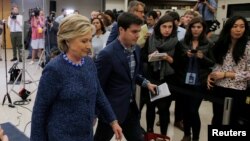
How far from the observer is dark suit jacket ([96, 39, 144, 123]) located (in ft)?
6.57

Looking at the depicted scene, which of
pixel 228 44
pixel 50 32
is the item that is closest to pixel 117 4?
pixel 50 32

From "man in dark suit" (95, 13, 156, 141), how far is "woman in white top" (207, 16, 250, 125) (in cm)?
88

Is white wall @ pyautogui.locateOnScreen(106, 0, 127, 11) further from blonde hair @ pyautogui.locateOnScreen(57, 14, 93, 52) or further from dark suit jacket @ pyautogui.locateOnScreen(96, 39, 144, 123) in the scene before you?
blonde hair @ pyautogui.locateOnScreen(57, 14, 93, 52)

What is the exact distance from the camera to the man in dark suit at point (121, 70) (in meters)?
2.00

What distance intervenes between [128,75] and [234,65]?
1.04 metres

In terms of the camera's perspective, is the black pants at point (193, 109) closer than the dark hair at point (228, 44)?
No

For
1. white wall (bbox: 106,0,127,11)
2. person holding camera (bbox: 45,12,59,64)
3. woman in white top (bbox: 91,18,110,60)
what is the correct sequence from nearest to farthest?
woman in white top (bbox: 91,18,110,60), person holding camera (bbox: 45,12,59,64), white wall (bbox: 106,0,127,11)

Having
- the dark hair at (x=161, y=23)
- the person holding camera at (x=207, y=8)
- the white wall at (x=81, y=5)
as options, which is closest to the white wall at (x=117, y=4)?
the white wall at (x=81, y=5)

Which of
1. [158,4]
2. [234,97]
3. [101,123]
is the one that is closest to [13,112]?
[101,123]

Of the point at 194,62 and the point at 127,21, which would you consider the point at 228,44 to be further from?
the point at 127,21

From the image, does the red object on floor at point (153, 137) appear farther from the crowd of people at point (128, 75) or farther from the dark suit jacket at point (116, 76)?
the dark suit jacket at point (116, 76)

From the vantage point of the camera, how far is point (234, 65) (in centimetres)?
254

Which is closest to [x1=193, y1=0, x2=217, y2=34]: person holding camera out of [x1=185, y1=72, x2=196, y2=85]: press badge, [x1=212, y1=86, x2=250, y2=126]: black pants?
[x1=185, y1=72, x2=196, y2=85]: press badge

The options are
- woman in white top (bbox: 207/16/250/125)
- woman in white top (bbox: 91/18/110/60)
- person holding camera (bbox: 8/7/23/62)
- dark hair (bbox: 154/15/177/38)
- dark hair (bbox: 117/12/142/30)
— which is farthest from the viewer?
person holding camera (bbox: 8/7/23/62)
